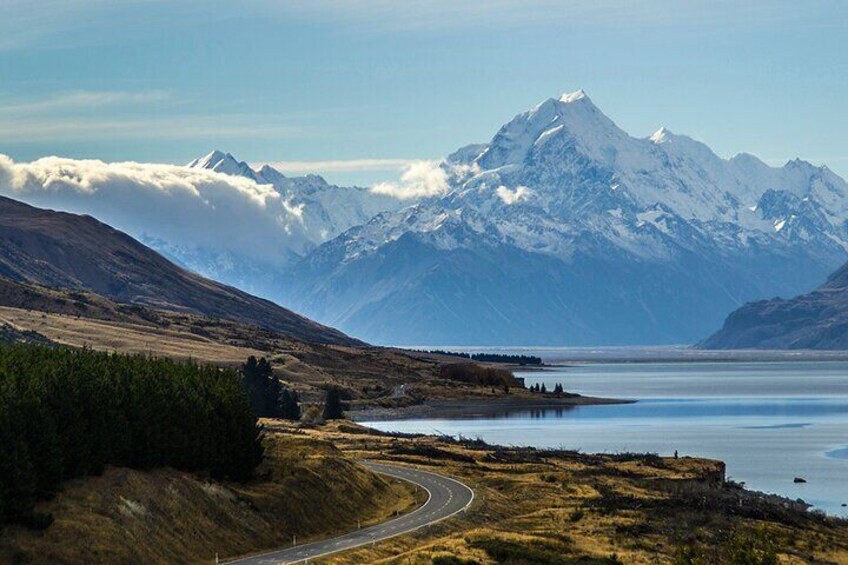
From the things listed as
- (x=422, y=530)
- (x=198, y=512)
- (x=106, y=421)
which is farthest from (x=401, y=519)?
(x=106, y=421)

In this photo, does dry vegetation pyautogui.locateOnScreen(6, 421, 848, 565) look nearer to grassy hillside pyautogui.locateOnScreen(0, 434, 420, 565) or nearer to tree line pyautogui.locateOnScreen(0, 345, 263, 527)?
grassy hillside pyautogui.locateOnScreen(0, 434, 420, 565)

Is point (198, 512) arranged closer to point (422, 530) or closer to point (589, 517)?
point (422, 530)

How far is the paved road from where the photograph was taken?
8412cm

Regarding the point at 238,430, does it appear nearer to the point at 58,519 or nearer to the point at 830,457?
the point at 58,519

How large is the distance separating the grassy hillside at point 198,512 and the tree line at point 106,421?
1474 millimetres

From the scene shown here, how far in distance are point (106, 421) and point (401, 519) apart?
68.5 feet

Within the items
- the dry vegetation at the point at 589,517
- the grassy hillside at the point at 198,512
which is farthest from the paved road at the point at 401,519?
the grassy hillside at the point at 198,512

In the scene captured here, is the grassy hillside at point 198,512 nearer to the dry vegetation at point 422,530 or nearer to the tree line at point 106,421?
the dry vegetation at point 422,530

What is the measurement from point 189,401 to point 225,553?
16.3 meters

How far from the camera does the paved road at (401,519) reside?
276ft

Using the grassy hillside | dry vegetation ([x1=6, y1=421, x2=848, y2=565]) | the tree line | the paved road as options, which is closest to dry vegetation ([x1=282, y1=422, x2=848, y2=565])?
dry vegetation ([x1=6, y1=421, x2=848, y2=565])

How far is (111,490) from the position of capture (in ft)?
284

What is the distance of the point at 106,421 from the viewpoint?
9094 centimetres

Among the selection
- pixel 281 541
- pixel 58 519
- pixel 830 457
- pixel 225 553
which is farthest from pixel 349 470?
pixel 830 457
